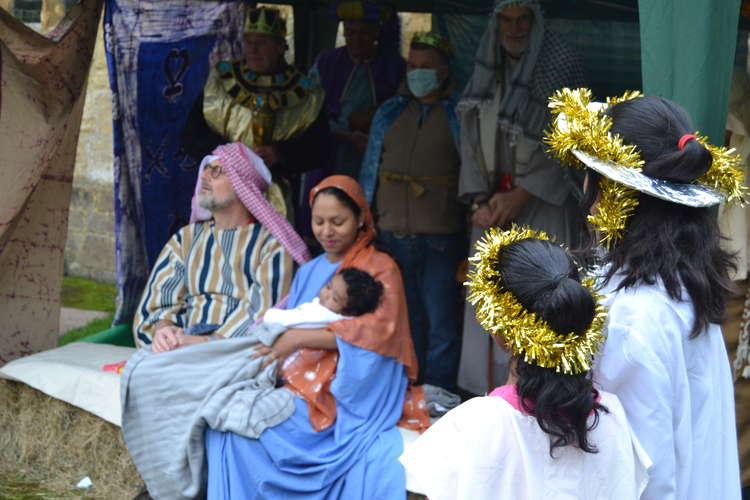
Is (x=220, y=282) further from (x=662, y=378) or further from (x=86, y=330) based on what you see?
(x=86, y=330)

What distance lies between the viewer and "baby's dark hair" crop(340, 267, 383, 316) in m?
4.05

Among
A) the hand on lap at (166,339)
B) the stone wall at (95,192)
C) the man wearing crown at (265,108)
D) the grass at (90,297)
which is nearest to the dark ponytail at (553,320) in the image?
the hand on lap at (166,339)

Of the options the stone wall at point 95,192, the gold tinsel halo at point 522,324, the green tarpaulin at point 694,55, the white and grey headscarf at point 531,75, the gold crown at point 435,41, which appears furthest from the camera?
the stone wall at point 95,192

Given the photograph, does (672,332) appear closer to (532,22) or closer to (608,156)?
(608,156)

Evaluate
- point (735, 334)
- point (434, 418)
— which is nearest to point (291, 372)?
point (434, 418)

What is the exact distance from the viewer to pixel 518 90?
16.0 feet

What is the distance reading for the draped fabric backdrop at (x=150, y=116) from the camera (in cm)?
561

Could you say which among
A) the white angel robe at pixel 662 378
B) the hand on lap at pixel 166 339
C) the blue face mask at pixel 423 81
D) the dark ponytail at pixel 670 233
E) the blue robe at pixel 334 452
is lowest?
the blue robe at pixel 334 452

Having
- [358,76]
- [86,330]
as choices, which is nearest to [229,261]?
[358,76]

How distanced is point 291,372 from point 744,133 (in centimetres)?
218

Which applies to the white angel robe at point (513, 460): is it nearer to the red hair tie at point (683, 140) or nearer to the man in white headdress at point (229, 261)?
the red hair tie at point (683, 140)

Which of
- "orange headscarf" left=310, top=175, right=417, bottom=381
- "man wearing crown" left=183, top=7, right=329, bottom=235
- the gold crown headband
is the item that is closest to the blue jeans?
"man wearing crown" left=183, top=7, right=329, bottom=235

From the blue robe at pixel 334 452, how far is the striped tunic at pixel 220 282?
79cm

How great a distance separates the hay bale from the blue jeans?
1754 mm
